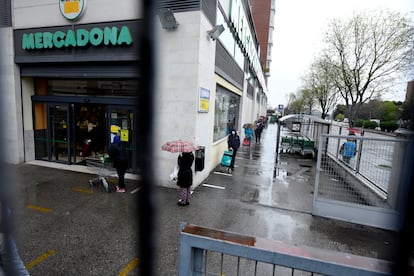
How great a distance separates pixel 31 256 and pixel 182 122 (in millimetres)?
3872

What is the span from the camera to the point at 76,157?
7641mm

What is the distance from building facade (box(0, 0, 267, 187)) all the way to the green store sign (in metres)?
0.03

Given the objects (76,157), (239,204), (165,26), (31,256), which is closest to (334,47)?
(165,26)

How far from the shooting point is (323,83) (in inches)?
707

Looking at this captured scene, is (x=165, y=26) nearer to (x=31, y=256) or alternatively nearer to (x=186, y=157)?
(x=186, y=157)

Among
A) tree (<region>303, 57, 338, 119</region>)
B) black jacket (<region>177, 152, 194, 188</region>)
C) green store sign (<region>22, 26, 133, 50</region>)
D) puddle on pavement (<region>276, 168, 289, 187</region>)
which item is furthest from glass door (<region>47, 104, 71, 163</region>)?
tree (<region>303, 57, 338, 119</region>)

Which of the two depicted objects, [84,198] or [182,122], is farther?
[182,122]

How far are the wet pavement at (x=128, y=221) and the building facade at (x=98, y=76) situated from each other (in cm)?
96

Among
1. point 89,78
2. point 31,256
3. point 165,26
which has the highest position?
point 165,26

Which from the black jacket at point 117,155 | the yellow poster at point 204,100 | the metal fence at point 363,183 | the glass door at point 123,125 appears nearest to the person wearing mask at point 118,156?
the black jacket at point 117,155

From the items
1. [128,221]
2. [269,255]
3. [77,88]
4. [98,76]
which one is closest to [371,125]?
[98,76]

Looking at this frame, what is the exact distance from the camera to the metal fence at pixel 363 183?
4.34 meters

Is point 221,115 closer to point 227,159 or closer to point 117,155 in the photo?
point 227,159

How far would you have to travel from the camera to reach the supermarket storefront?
20.3 ft
